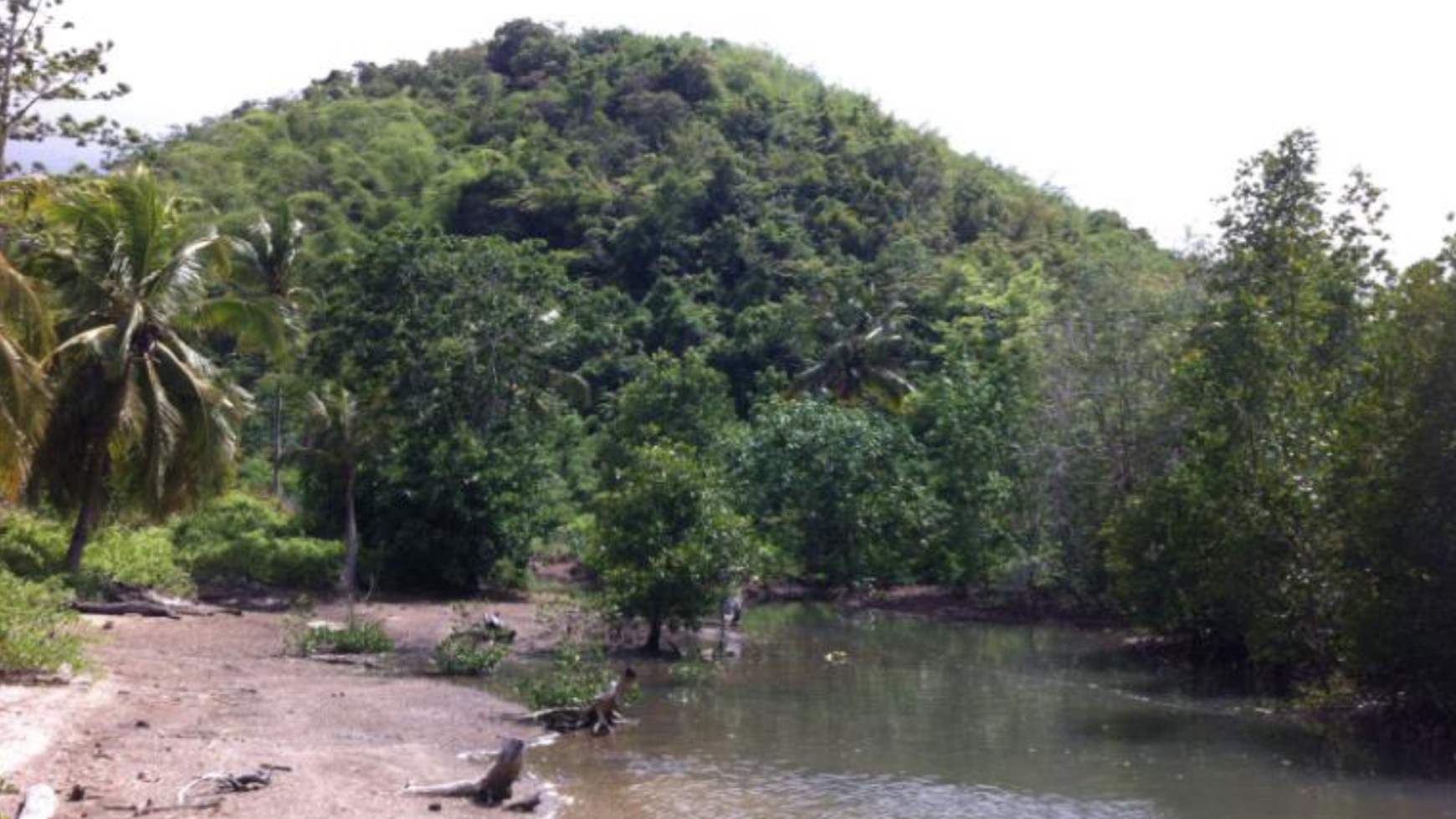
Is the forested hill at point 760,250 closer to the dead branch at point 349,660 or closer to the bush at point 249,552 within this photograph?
the bush at point 249,552

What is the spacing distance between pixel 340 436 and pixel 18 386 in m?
21.4

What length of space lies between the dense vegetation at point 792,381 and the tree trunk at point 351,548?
34 centimetres

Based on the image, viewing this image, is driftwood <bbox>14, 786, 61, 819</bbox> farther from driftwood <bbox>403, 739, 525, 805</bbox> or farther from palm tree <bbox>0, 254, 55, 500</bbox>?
palm tree <bbox>0, 254, 55, 500</bbox>

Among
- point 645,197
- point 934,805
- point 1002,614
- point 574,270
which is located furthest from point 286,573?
point 645,197

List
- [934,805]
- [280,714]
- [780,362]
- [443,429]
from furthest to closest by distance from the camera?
[780,362] < [443,429] < [280,714] < [934,805]

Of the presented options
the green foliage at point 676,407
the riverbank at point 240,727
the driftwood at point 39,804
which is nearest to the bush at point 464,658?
the riverbank at point 240,727

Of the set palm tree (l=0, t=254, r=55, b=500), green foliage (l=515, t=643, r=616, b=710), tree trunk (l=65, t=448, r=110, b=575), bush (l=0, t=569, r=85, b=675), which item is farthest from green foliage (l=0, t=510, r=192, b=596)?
green foliage (l=515, t=643, r=616, b=710)

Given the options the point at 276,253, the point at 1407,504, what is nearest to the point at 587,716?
the point at 1407,504

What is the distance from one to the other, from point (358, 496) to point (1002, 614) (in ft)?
63.2

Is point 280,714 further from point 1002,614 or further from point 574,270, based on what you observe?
point 574,270

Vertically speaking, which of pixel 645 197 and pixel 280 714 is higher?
pixel 645 197

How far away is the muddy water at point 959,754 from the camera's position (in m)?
16.4

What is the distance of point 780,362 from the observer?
193 ft

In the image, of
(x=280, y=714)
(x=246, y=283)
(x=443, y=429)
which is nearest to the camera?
(x=280, y=714)
